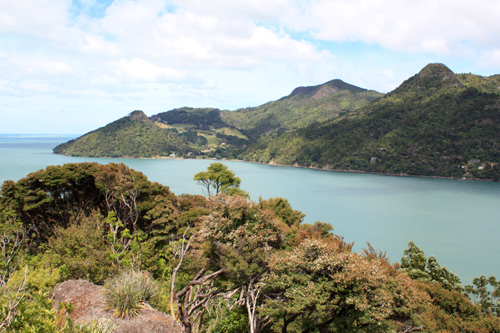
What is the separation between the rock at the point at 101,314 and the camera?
258 inches

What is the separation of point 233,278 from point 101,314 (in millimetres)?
4781

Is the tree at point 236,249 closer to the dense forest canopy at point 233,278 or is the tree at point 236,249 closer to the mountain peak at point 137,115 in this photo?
the dense forest canopy at point 233,278

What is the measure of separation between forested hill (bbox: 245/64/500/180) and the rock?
3782 inches

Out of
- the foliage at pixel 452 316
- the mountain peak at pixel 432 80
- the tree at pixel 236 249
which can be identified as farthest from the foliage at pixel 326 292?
the mountain peak at pixel 432 80

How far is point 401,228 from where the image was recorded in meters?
39.2

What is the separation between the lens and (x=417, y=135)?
10650 centimetres

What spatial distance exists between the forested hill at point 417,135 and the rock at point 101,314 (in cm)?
9607

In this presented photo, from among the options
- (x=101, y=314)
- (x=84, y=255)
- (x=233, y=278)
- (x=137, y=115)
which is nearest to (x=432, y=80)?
(x=137, y=115)

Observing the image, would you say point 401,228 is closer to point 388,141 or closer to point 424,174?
point 424,174

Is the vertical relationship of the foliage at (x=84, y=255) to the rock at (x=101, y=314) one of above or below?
below

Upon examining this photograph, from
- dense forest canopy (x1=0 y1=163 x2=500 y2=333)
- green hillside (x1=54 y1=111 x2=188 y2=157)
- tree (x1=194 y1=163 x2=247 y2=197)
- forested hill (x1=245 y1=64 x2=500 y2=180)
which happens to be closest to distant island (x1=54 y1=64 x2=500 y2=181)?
forested hill (x1=245 y1=64 x2=500 y2=180)

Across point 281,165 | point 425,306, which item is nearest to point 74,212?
point 425,306

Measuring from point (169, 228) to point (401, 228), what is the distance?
30175mm

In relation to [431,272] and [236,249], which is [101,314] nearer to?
[236,249]
